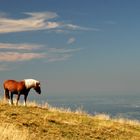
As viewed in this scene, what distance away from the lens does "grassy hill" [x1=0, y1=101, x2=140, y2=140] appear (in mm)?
22719

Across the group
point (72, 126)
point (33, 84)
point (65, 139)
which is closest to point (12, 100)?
point (33, 84)

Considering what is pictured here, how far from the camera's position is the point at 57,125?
2642cm

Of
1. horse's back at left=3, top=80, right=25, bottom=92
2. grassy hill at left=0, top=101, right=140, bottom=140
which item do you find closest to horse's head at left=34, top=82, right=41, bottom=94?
horse's back at left=3, top=80, right=25, bottom=92

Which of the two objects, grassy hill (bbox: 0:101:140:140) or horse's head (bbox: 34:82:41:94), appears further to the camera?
horse's head (bbox: 34:82:41:94)

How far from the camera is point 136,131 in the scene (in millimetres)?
29781

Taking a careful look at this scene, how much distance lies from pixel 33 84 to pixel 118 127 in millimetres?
8026

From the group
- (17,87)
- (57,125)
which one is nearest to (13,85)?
(17,87)

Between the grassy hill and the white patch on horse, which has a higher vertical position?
the white patch on horse

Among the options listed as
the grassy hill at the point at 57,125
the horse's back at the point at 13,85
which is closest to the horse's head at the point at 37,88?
the horse's back at the point at 13,85

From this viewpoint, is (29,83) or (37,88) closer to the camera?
(29,83)

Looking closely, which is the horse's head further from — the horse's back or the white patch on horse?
the horse's back

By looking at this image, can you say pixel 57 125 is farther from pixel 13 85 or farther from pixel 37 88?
pixel 37 88

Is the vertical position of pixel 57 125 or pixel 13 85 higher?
pixel 13 85

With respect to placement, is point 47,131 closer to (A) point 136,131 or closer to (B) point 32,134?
(B) point 32,134
